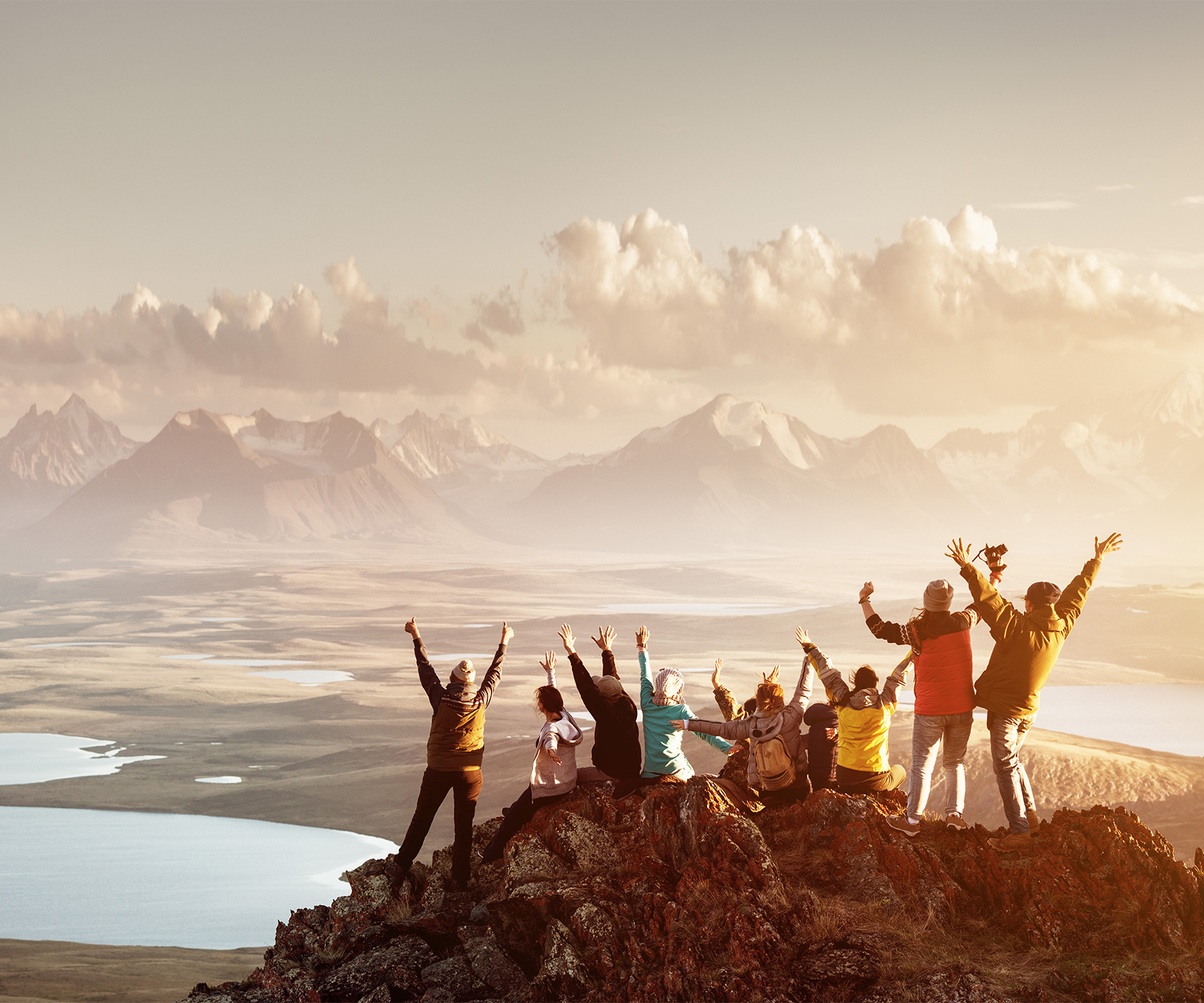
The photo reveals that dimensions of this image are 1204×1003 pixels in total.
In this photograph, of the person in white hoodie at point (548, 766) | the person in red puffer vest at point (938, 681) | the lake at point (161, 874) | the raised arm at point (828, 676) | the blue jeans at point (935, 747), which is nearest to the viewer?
the person in red puffer vest at point (938, 681)

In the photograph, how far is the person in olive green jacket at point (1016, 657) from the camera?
10891 millimetres

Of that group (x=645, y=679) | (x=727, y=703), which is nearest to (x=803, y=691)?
(x=727, y=703)

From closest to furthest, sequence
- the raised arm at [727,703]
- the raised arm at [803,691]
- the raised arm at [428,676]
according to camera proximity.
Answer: the raised arm at [428,676], the raised arm at [803,691], the raised arm at [727,703]

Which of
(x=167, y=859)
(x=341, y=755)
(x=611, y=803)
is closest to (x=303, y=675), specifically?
(x=341, y=755)

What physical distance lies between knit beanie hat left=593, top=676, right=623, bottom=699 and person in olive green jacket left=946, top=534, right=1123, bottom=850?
406 cm

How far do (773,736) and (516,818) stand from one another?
11.1 feet

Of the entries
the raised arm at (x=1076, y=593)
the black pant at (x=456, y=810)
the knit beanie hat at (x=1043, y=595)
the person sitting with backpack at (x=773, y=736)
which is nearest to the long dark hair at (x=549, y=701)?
the black pant at (x=456, y=810)

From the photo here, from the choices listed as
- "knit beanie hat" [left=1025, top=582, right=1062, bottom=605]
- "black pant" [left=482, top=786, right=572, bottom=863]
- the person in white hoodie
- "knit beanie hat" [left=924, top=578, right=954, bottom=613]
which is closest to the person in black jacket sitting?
the person in white hoodie

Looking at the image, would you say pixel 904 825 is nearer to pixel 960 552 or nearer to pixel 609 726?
pixel 960 552

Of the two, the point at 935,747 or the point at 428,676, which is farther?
the point at 428,676

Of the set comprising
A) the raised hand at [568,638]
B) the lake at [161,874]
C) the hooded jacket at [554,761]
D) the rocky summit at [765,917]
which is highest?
the raised hand at [568,638]

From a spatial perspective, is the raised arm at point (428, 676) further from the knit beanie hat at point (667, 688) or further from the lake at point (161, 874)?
the lake at point (161, 874)

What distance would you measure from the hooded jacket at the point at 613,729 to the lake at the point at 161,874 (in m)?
62.8

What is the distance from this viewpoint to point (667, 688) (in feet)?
38.4
